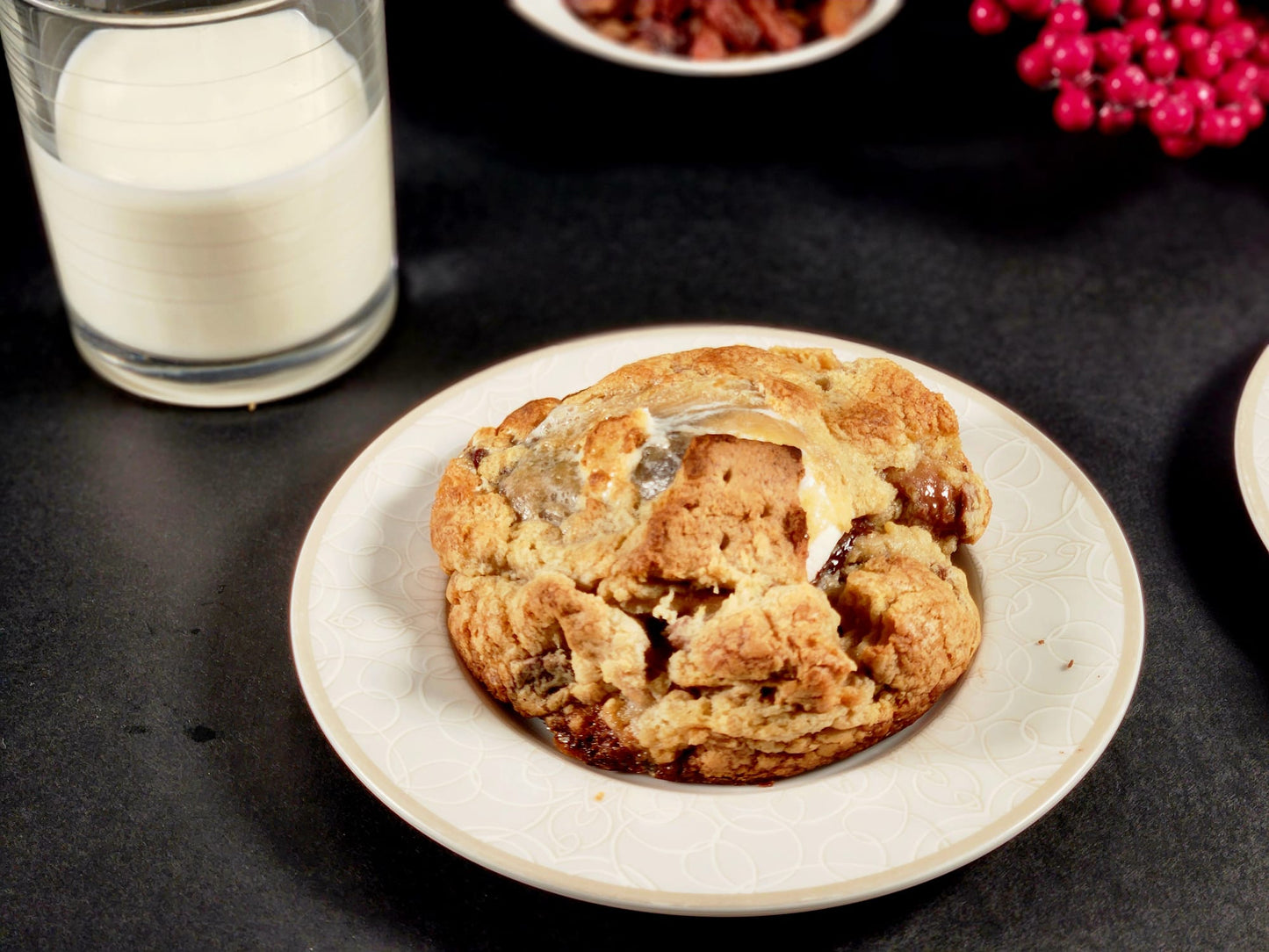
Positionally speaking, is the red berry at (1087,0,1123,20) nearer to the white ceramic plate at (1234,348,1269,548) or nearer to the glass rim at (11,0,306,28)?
the white ceramic plate at (1234,348,1269,548)

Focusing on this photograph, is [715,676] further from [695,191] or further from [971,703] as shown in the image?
[695,191]

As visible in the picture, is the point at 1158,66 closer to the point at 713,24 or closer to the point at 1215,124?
the point at 1215,124

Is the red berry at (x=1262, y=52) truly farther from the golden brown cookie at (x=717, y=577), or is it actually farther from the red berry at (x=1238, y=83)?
the golden brown cookie at (x=717, y=577)

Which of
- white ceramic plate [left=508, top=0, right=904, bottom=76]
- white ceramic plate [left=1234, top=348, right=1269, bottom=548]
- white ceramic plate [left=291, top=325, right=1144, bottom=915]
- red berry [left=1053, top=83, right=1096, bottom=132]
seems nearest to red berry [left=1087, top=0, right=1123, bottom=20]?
red berry [left=1053, top=83, right=1096, bottom=132]

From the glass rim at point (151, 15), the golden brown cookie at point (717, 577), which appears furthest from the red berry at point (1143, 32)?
the glass rim at point (151, 15)

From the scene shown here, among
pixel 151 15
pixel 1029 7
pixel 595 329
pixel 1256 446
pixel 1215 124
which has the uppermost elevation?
pixel 151 15

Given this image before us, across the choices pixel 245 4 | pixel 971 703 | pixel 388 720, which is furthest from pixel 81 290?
pixel 971 703

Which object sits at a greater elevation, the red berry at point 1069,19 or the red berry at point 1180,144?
the red berry at point 1069,19

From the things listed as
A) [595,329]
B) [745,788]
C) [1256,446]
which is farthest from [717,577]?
[595,329]
